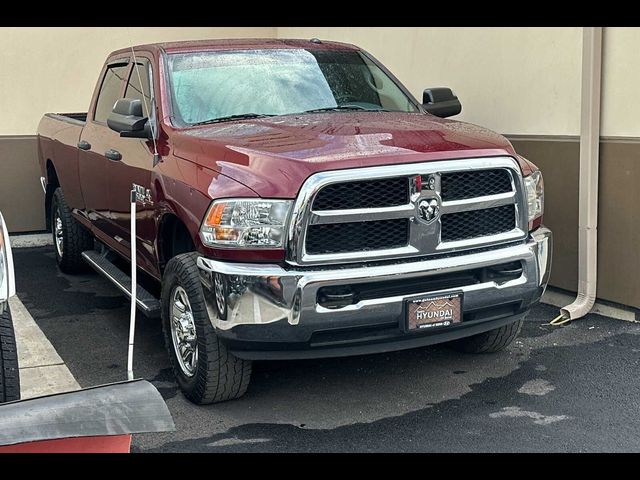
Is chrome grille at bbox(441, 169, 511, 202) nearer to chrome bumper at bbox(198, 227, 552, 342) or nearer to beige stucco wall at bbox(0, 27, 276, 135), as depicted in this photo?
chrome bumper at bbox(198, 227, 552, 342)

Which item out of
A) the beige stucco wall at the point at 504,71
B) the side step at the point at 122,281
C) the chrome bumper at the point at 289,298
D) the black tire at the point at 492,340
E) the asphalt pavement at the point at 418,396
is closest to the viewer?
the chrome bumper at the point at 289,298

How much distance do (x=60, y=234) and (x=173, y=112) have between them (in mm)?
3292

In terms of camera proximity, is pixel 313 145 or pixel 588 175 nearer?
pixel 313 145

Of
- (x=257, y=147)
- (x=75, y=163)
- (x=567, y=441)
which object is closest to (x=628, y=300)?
(x=567, y=441)

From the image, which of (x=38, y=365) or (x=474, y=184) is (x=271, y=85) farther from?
(x=38, y=365)

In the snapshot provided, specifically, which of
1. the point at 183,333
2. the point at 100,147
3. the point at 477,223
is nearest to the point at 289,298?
the point at 183,333

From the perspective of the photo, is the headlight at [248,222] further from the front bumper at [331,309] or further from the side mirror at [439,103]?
the side mirror at [439,103]

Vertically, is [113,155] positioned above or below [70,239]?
above

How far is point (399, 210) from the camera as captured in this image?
452 cm

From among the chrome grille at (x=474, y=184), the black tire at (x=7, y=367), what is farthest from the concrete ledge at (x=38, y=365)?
the chrome grille at (x=474, y=184)

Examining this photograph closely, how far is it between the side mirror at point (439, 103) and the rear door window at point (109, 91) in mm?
2287

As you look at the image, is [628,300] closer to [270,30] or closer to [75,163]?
[75,163]

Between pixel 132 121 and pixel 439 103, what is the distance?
7.04 feet

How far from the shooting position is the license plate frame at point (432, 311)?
449 centimetres
